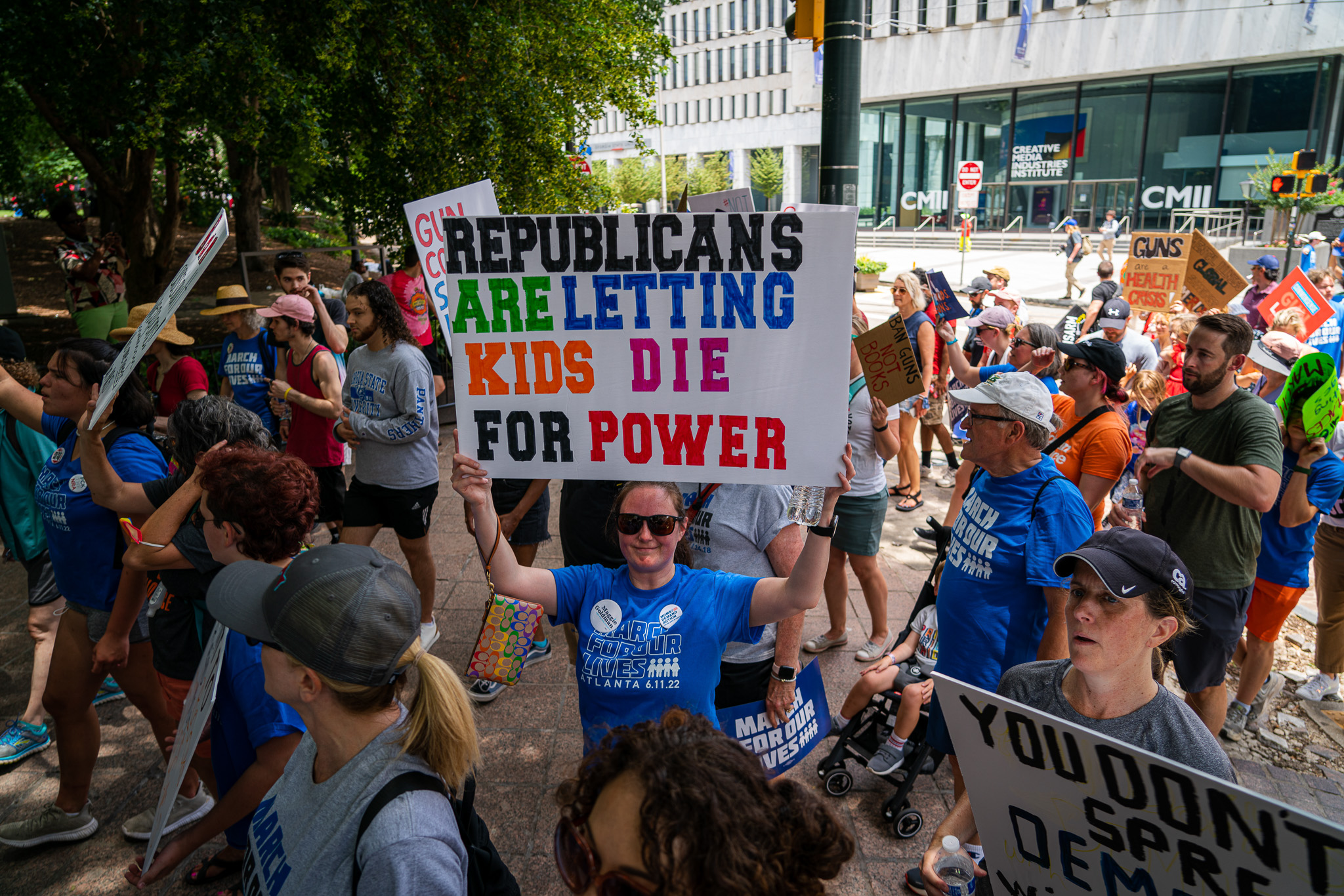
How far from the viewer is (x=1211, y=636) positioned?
3834mm

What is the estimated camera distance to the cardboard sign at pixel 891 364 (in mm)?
3447

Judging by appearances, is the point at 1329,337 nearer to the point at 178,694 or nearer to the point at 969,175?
the point at 178,694

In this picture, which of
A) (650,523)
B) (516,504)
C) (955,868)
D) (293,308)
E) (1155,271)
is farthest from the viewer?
(1155,271)

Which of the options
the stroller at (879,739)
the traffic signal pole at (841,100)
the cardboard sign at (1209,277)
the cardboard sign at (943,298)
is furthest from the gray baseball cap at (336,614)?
the cardboard sign at (1209,277)

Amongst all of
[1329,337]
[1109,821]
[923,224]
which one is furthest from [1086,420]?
[923,224]

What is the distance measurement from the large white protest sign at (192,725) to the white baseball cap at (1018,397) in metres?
2.52

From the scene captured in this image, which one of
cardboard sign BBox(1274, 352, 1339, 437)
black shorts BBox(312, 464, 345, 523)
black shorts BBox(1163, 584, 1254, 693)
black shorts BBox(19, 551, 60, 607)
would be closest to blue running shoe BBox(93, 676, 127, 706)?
black shorts BBox(19, 551, 60, 607)

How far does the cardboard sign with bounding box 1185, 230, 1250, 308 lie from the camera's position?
746 cm

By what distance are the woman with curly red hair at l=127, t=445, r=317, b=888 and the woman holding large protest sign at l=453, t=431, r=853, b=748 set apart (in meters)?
0.53

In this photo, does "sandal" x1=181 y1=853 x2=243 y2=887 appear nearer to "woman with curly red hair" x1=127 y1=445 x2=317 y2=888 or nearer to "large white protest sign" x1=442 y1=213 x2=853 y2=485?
"woman with curly red hair" x1=127 y1=445 x2=317 y2=888

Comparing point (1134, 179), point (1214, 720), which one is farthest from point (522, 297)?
point (1134, 179)

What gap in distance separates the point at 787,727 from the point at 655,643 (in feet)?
2.80

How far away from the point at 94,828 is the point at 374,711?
9.13 feet

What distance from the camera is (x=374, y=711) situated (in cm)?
187
